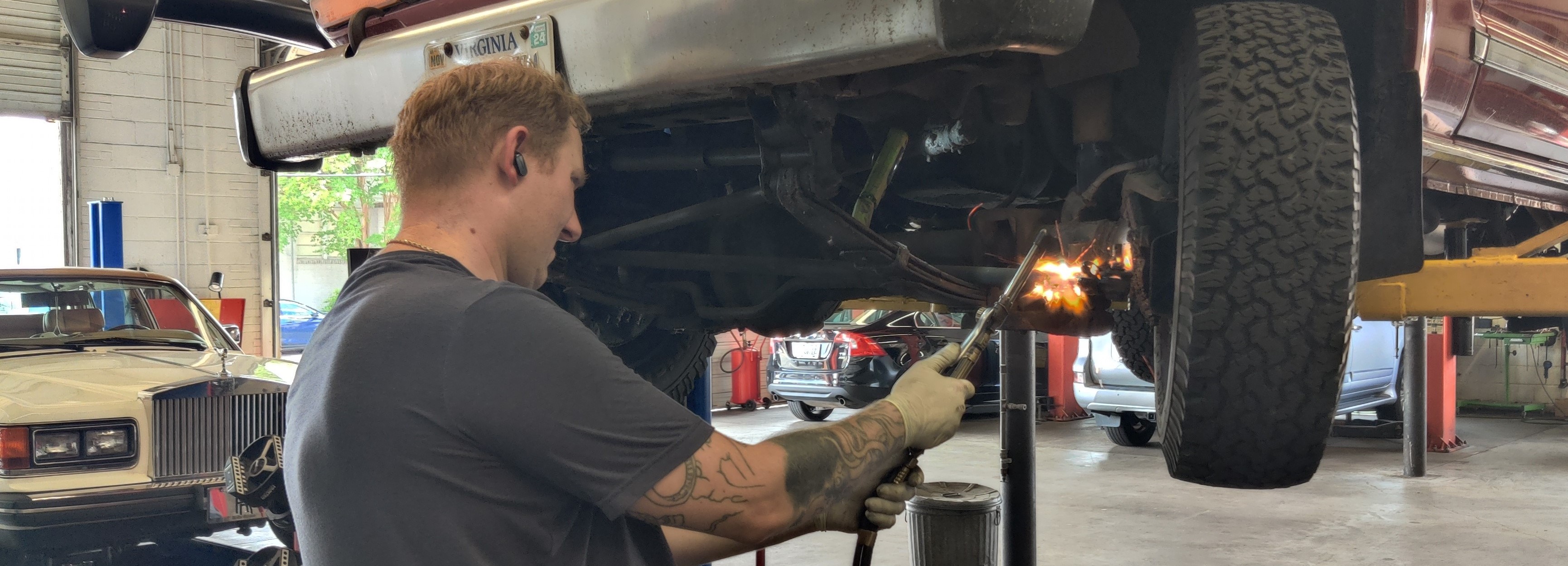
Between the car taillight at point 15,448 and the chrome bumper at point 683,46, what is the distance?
2.82m

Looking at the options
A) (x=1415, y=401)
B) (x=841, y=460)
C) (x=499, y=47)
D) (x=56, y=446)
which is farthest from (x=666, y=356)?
(x=1415, y=401)

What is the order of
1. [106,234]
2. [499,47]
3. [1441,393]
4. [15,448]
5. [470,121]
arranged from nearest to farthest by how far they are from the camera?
[470,121]
[499,47]
[15,448]
[106,234]
[1441,393]

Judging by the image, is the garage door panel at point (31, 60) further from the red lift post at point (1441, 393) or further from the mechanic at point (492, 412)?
the red lift post at point (1441, 393)

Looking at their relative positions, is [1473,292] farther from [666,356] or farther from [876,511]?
[666,356]

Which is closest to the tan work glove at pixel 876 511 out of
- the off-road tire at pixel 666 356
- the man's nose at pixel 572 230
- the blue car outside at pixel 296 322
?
the man's nose at pixel 572 230

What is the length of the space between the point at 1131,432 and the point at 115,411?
6708 mm

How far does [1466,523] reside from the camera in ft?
18.0

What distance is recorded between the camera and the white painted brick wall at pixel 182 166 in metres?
9.36

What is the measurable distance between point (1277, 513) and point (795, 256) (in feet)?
14.5

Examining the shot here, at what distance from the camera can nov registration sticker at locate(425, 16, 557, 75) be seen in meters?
1.69

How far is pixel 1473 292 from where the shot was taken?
6.82 ft

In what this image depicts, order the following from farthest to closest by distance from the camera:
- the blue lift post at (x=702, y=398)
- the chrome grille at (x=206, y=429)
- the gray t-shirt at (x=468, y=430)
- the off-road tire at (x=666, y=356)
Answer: the chrome grille at (x=206, y=429) → the blue lift post at (x=702, y=398) → the off-road tire at (x=666, y=356) → the gray t-shirt at (x=468, y=430)

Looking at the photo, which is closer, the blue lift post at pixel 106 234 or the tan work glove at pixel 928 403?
the tan work glove at pixel 928 403

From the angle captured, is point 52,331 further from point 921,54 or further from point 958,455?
point 958,455
